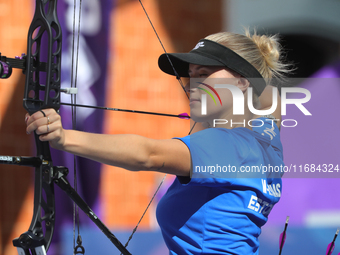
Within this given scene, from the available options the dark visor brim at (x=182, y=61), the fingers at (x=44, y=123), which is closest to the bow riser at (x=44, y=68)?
the fingers at (x=44, y=123)

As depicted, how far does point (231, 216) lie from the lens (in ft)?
2.69

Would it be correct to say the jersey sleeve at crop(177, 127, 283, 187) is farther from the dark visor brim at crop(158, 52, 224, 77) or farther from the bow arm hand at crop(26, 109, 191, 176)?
the dark visor brim at crop(158, 52, 224, 77)

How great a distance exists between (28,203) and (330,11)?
2.42 m

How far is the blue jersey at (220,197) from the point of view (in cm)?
74

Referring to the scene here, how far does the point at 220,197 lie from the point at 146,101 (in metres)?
1.26

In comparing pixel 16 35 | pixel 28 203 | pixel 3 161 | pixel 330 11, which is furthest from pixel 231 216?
pixel 330 11

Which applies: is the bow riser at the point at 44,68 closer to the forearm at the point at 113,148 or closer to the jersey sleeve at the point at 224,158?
the forearm at the point at 113,148

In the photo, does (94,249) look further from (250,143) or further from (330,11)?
(330,11)

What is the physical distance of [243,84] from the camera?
978 millimetres

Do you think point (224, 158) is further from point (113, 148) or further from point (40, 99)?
point (40, 99)

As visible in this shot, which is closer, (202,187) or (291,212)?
(202,187)

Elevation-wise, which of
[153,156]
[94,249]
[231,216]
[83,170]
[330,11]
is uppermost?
[330,11]

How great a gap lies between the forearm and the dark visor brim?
317 millimetres

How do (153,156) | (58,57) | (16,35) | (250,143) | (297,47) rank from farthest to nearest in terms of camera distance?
(297,47) < (16,35) < (58,57) < (250,143) < (153,156)
